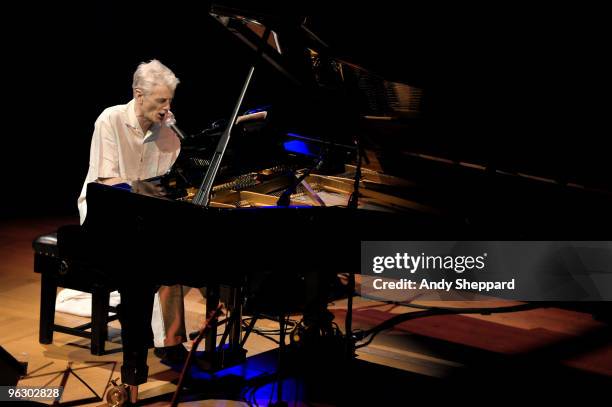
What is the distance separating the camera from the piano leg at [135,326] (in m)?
3.28

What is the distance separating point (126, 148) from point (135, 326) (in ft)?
3.77

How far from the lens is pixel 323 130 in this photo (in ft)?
12.4

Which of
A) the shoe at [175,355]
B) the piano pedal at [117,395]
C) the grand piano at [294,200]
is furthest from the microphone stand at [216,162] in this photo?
the shoe at [175,355]

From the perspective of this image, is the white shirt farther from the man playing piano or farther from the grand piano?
the grand piano

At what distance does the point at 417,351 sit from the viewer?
Answer: 448 cm

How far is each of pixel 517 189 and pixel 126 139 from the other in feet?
6.71

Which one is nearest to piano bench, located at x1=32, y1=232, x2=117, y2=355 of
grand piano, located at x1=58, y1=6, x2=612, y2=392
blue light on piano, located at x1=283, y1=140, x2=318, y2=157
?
grand piano, located at x1=58, y1=6, x2=612, y2=392

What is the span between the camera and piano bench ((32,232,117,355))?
161 inches

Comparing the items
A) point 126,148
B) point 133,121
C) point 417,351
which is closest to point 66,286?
point 126,148

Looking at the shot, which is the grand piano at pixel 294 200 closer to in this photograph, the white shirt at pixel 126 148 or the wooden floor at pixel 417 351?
the white shirt at pixel 126 148

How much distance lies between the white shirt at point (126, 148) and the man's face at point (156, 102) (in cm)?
14

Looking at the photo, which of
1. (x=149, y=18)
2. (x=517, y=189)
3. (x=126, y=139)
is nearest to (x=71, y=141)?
(x=149, y=18)

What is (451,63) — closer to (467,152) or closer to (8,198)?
(467,152)

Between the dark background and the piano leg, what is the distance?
1.08m
